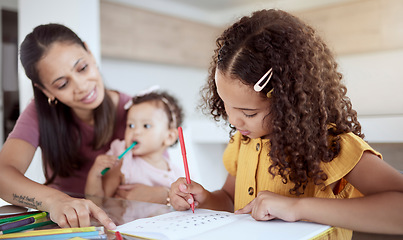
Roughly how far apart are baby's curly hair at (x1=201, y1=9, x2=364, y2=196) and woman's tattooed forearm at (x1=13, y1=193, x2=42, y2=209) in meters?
0.54

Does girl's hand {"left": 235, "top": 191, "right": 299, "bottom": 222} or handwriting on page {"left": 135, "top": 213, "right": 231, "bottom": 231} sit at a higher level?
girl's hand {"left": 235, "top": 191, "right": 299, "bottom": 222}

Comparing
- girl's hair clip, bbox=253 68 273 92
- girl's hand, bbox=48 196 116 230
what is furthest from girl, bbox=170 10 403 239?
girl's hand, bbox=48 196 116 230

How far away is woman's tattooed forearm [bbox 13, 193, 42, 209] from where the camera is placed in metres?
0.97

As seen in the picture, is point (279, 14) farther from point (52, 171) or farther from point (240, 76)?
point (52, 171)

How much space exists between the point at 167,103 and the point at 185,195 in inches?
28.0

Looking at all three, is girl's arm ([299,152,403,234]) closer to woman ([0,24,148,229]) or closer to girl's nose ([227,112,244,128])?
girl's nose ([227,112,244,128])

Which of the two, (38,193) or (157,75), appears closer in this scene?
(38,193)

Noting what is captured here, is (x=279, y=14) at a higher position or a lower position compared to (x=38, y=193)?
higher

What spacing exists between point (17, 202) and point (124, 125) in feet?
1.96

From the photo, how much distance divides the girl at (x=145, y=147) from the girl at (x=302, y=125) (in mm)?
589

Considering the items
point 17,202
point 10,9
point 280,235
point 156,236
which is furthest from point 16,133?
point 10,9

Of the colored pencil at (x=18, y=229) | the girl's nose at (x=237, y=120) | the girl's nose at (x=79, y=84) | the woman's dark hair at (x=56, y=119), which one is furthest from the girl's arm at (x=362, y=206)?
the woman's dark hair at (x=56, y=119)

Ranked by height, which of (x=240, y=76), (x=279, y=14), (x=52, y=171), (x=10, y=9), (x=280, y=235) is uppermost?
(x=10, y=9)

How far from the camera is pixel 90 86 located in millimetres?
1371
